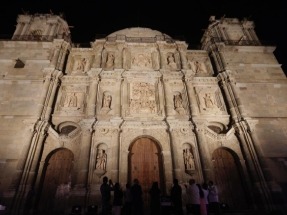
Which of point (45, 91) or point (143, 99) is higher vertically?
point (45, 91)

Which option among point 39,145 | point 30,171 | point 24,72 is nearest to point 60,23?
point 24,72

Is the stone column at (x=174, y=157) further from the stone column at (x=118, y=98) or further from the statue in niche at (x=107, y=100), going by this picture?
the statue in niche at (x=107, y=100)

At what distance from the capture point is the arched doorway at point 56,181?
41.9 feet

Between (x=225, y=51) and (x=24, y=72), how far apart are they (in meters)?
15.5

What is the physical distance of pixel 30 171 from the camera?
1280cm

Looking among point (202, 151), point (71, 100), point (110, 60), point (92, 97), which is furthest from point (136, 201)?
point (110, 60)

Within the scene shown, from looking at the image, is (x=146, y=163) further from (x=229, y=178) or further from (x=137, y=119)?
(x=229, y=178)

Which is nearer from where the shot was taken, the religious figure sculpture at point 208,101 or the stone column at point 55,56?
the religious figure sculpture at point 208,101

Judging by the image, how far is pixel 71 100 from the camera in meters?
16.2

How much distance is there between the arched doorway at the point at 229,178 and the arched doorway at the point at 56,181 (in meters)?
8.51

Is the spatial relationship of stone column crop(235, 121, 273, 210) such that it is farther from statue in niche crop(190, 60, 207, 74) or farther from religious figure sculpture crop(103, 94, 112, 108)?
religious figure sculpture crop(103, 94, 112, 108)

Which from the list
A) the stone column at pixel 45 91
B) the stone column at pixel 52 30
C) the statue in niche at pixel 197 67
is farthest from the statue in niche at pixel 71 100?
the statue in niche at pixel 197 67

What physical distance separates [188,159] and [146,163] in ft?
7.99

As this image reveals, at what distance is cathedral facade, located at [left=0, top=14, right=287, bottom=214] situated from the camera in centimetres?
1295
